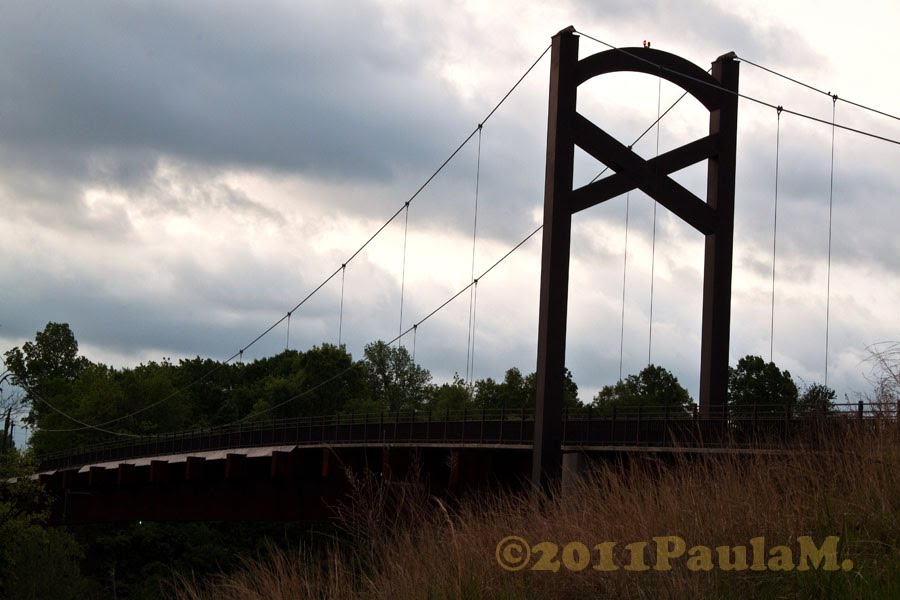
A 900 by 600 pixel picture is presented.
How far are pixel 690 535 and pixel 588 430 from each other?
14191 millimetres

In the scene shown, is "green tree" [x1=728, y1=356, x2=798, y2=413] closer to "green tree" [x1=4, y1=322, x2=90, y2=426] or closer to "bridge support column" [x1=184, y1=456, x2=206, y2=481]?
"bridge support column" [x1=184, y1=456, x2=206, y2=481]

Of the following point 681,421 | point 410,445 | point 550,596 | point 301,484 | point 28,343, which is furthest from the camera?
point 28,343

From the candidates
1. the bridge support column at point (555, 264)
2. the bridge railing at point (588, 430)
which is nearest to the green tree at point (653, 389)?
the bridge railing at point (588, 430)

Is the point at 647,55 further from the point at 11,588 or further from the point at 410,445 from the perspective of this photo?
the point at 11,588

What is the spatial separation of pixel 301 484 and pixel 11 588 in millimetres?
21012

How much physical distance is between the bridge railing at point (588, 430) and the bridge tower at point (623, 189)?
1.08 metres

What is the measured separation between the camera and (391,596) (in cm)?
983

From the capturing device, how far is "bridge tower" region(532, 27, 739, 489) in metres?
23.7

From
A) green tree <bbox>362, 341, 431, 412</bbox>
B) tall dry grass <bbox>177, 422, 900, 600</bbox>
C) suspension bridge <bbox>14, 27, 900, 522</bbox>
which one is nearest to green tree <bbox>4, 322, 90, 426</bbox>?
green tree <bbox>362, 341, 431, 412</bbox>

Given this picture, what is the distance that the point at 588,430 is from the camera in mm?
23484

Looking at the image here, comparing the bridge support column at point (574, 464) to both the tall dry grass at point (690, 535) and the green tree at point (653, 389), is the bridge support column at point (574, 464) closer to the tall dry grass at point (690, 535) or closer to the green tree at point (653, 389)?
the tall dry grass at point (690, 535)

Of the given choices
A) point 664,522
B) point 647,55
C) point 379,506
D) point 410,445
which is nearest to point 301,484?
point 410,445

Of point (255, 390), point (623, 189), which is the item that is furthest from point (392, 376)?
point (623, 189)

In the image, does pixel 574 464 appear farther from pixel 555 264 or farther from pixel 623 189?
pixel 623 189
